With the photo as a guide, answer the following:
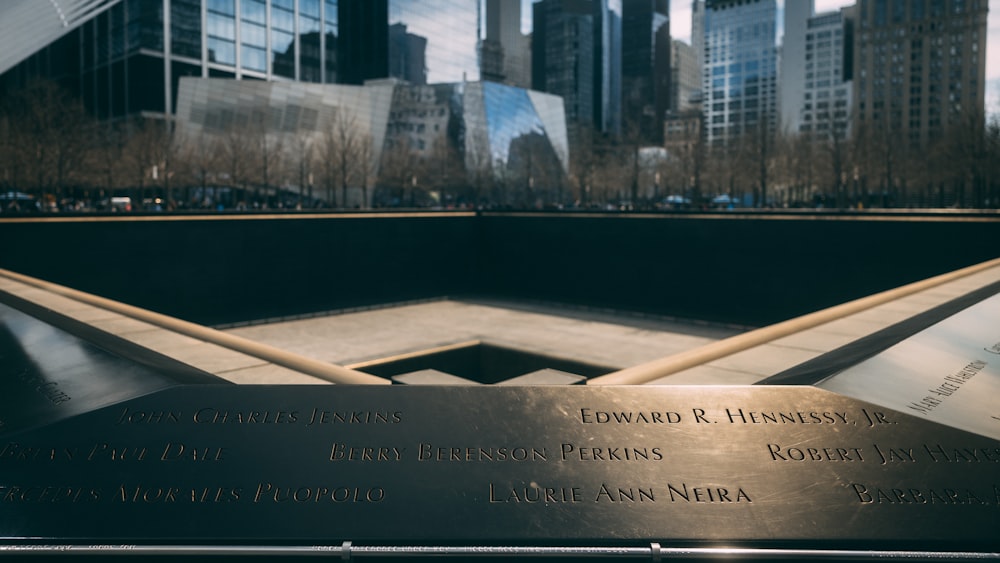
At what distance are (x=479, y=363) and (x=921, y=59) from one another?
484ft

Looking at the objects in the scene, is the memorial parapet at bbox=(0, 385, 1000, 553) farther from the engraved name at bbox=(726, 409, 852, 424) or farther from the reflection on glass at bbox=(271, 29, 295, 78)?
the reflection on glass at bbox=(271, 29, 295, 78)

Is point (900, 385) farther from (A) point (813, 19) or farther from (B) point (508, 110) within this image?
(A) point (813, 19)

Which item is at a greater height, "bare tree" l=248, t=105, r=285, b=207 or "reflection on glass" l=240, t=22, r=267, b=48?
"reflection on glass" l=240, t=22, r=267, b=48

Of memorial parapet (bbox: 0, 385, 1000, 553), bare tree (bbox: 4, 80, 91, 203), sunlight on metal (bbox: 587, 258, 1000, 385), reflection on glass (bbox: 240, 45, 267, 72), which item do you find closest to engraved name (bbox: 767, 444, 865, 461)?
memorial parapet (bbox: 0, 385, 1000, 553)

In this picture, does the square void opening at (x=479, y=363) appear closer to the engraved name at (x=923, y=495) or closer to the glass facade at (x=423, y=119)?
the engraved name at (x=923, y=495)

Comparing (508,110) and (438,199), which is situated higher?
(508,110)

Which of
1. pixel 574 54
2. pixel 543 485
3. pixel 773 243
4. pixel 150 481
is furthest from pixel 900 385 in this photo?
pixel 574 54

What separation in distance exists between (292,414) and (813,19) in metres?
212

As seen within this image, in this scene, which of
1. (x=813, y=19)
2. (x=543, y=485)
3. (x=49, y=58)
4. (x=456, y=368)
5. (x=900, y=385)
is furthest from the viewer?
(x=813, y=19)

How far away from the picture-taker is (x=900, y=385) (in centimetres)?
367

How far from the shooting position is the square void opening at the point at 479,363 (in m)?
16.4

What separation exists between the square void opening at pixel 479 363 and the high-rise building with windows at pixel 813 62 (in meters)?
177

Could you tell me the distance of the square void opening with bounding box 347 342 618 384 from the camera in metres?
16.4

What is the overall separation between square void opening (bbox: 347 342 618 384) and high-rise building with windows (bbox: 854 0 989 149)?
12973 cm
